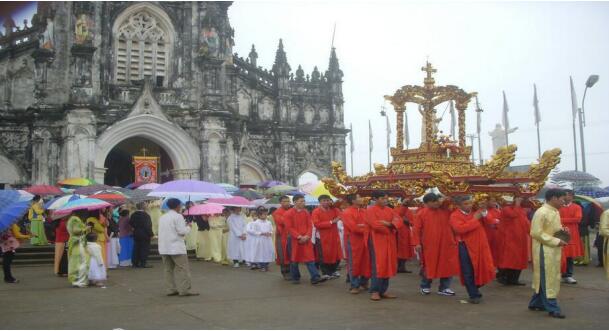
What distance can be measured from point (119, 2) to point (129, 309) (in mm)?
18326

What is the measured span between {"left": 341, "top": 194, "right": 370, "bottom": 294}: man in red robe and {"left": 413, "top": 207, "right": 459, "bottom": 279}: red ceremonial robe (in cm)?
101

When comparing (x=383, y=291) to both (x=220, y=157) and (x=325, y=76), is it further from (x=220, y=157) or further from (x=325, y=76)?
(x=325, y=76)

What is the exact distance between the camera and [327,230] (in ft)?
39.8

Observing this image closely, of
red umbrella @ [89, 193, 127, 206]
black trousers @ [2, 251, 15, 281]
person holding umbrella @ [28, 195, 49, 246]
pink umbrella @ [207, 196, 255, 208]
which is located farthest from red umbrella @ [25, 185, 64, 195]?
black trousers @ [2, 251, 15, 281]

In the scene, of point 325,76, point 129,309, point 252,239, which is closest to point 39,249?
point 252,239

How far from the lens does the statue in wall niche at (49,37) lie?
76.1 feet

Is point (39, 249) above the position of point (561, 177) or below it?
below

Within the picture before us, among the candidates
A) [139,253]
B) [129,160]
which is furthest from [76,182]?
[129,160]

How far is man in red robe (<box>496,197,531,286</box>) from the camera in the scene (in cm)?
1133

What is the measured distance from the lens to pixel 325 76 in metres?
30.2

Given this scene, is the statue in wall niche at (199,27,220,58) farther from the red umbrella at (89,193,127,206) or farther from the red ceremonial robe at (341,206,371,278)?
the red ceremonial robe at (341,206,371,278)

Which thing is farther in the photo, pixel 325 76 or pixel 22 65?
pixel 325 76

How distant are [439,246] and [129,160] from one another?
63.8 feet

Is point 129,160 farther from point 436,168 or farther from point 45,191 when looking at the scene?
point 436,168
